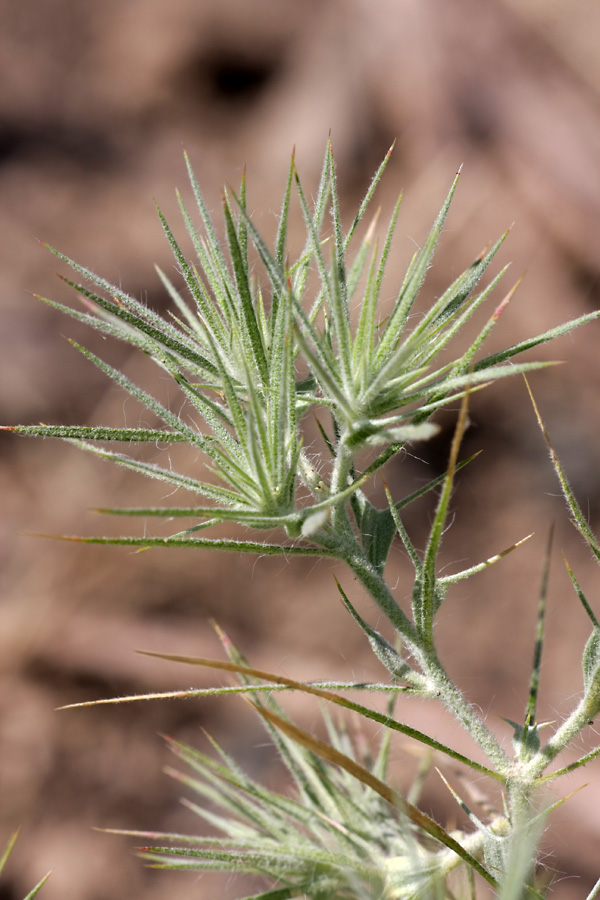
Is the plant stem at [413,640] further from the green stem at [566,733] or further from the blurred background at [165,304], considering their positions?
the blurred background at [165,304]

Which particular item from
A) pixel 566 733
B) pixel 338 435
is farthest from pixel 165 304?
pixel 566 733

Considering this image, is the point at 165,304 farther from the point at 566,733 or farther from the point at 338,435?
the point at 566,733

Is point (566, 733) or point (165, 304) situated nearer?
point (566, 733)

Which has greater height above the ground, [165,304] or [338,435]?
[338,435]

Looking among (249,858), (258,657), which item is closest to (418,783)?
(249,858)

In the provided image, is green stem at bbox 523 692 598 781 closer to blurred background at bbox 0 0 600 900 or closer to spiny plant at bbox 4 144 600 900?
spiny plant at bbox 4 144 600 900

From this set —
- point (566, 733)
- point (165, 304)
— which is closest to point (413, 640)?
point (566, 733)

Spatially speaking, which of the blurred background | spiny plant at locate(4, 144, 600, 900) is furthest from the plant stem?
the blurred background

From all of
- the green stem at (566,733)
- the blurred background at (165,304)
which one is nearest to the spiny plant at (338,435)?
the green stem at (566,733)

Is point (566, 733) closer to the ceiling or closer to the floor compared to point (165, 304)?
closer to the ceiling
